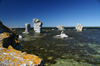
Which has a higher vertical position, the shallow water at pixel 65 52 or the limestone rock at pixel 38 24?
the limestone rock at pixel 38 24

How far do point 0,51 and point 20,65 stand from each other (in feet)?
5.80

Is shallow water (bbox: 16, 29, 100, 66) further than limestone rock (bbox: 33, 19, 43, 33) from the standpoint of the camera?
No

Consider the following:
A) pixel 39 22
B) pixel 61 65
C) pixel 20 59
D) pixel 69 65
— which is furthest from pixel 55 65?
pixel 39 22

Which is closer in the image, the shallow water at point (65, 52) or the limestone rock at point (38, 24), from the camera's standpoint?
the shallow water at point (65, 52)

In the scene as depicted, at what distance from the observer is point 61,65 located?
8.75m

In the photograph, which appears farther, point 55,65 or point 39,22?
point 39,22

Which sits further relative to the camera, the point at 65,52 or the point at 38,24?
the point at 38,24

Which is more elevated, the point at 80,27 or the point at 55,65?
the point at 80,27

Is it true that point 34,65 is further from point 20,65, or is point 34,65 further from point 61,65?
point 61,65

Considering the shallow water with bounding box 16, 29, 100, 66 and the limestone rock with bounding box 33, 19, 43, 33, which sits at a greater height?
the limestone rock with bounding box 33, 19, 43, 33

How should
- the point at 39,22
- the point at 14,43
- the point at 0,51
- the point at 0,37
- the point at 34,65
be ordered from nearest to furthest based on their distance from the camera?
the point at 34,65 → the point at 0,51 → the point at 0,37 → the point at 14,43 → the point at 39,22

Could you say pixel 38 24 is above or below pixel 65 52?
above

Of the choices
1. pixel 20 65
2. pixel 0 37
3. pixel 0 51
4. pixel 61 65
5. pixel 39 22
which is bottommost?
pixel 61 65

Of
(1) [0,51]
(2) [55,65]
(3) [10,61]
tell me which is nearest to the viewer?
(3) [10,61]
